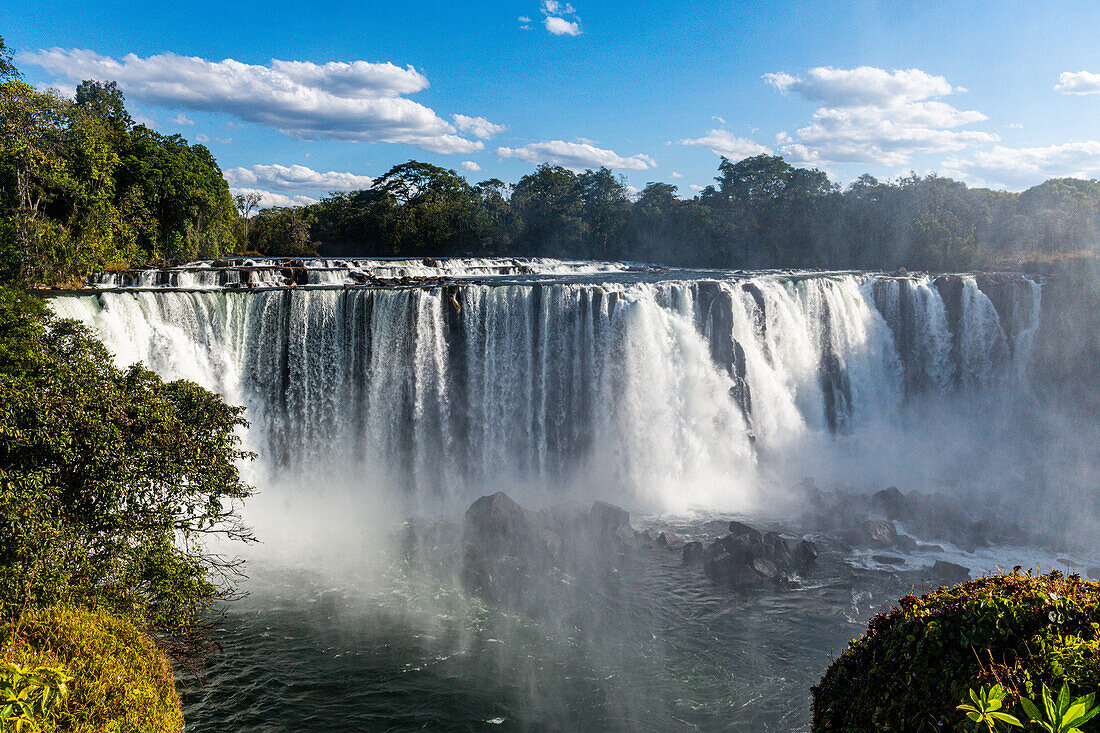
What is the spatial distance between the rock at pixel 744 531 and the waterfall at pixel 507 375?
3.01 m

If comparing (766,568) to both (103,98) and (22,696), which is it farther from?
(103,98)

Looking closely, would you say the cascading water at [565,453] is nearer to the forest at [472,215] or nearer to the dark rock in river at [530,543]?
the dark rock in river at [530,543]

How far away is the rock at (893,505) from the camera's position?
16219 mm

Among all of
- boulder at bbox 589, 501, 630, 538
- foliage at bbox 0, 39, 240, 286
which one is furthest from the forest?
boulder at bbox 589, 501, 630, 538

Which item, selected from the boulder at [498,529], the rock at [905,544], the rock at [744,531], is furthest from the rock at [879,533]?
the boulder at [498,529]

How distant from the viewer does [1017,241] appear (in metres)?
36.1

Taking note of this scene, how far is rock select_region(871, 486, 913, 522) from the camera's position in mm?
16219

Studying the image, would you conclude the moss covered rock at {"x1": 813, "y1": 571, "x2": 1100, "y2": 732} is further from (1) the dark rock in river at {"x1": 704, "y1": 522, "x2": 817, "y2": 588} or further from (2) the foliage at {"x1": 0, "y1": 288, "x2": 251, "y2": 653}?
(1) the dark rock in river at {"x1": 704, "y1": 522, "x2": 817, "y2": 588}

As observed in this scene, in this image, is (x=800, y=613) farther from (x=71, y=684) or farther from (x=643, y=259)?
(x=643, y=259)

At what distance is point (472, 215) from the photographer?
175 ft

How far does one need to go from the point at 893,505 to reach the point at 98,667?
16.5 meters

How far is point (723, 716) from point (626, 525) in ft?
20.2

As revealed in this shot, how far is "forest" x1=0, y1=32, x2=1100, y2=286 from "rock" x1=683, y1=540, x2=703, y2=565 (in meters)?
20.4

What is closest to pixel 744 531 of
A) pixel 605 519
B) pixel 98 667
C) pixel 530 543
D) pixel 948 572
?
pixel 605 519
